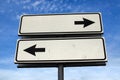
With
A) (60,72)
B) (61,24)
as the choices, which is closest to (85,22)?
(61,24)

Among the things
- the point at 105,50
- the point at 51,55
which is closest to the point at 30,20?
the point at 51,55

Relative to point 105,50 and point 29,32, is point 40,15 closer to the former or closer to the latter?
point 29,32

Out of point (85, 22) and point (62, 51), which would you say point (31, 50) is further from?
point (85, 22)

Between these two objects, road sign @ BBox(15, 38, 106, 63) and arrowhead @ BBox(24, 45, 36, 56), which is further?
arrowhead @ BBox(24, 45, 36, 56)

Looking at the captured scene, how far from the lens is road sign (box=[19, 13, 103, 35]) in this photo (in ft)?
11.2

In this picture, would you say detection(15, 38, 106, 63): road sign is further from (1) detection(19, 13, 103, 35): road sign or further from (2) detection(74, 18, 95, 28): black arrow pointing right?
(2) detection(74, 18, 95, 28): black arrow pointing right

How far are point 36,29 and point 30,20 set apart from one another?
0.24 metres

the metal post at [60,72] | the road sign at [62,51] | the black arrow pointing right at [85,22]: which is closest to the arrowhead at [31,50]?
the road sign at [62,51]

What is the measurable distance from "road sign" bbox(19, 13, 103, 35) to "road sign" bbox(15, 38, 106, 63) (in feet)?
0.47

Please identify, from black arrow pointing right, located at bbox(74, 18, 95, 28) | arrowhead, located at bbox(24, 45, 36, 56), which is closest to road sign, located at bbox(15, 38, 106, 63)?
arrowhead, located at bbox(24, 45, 36, 56)

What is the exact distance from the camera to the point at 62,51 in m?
3.22

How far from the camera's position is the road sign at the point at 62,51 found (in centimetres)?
316

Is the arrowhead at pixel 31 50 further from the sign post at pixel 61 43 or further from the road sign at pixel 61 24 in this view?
the road sign at pixel 61 24

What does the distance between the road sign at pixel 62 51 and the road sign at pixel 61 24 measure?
14cm
